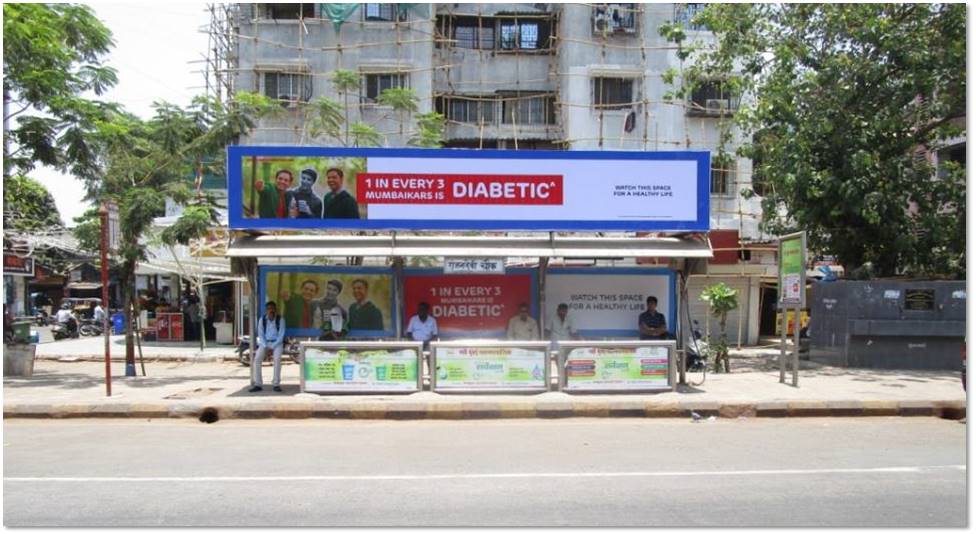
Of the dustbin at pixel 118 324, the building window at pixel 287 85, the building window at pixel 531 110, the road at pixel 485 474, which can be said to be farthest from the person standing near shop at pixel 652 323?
the dustbin at pixel 118 324

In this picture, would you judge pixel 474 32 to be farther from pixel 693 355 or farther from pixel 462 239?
pixel 693 355

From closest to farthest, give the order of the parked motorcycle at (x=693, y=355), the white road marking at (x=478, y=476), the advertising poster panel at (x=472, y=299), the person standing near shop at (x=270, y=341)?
the white road marking at (x=478, y=476), the person standing near shop at (x=270, y=341), the advertising poster panel at (x=472, y=299), the parked motorcycle at (x=693, y=355)

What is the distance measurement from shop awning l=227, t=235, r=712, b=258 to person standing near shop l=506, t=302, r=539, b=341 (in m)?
1.35

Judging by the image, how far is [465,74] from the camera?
2669 cm

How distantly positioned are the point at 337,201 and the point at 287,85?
50.4ft

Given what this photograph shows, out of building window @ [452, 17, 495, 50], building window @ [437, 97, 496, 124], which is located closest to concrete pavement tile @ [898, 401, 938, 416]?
building window @ [437, 97, 496, 124]

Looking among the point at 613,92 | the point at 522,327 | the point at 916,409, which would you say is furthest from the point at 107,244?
the point at 613,92

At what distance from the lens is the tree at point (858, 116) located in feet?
52.1

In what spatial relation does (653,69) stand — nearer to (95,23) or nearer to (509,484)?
(95,23)

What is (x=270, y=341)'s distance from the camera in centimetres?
1224

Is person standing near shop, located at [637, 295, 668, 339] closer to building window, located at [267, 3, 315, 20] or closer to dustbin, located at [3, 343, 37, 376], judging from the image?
dustbin, located at [3, 343, 37, 376]

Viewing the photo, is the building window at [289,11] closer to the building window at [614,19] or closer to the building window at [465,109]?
the building window at [465,109]

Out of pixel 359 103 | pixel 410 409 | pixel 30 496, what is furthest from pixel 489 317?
pixel 359 103

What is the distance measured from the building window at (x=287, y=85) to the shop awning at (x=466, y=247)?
14.5m
